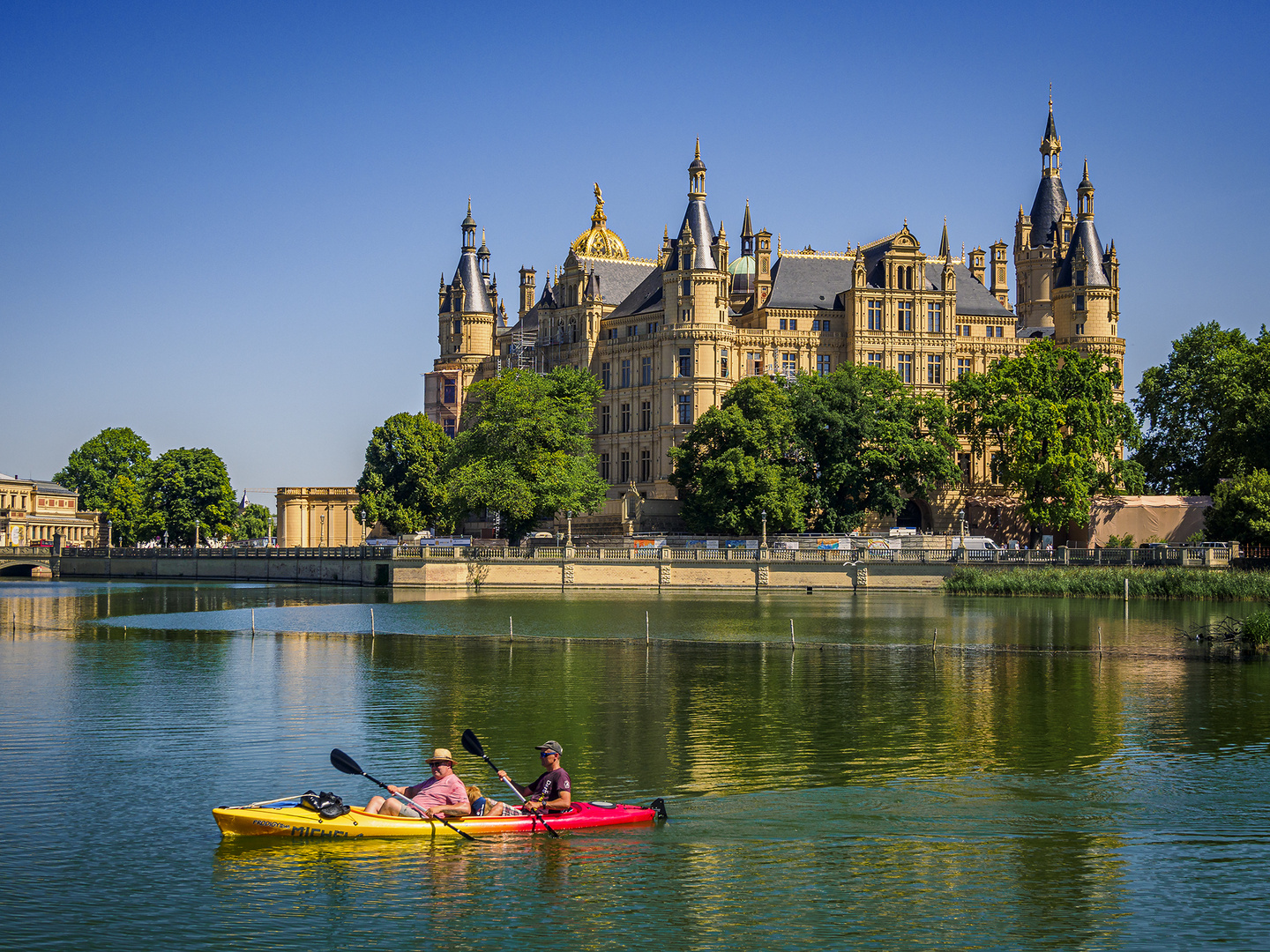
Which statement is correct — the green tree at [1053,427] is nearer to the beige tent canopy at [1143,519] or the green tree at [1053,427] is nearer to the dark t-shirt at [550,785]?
the beige tent canopy at [1143,519]

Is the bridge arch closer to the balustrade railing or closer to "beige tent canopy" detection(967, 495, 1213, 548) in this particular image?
the balustrade railing

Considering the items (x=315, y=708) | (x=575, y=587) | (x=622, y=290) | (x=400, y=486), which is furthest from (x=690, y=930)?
(x=622, y=290)

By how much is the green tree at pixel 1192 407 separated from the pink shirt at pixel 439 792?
258 feet

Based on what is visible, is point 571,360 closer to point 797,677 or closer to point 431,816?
point 797,677

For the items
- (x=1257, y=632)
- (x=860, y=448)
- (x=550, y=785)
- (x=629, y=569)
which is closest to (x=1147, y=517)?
(x=860, y=448)

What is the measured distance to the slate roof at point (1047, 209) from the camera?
117 meters

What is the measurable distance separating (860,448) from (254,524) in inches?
3886

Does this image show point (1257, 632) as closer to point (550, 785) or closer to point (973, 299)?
point (550, 785)

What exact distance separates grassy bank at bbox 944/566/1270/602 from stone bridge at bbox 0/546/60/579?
77.1 meters

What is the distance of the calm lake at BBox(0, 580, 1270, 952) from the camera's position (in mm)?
18656

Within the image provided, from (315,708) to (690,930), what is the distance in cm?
1901

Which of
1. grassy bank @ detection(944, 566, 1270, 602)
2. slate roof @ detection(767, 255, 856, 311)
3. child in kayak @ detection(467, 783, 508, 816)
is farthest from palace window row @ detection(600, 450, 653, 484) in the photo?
child in kayak @ detection(467, 783, 508, 816)

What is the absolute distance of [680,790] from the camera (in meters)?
25.4

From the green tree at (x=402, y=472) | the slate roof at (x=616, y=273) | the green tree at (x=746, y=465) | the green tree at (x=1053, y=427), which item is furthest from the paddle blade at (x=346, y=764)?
the slate roof at (x=616, y=273)
